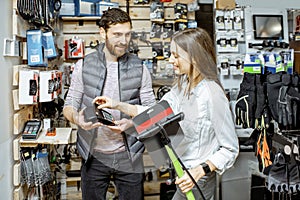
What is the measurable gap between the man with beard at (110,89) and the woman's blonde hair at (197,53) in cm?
27

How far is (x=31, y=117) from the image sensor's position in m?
2.45

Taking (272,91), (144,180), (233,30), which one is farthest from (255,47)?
(144,180)

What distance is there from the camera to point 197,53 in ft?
3.97

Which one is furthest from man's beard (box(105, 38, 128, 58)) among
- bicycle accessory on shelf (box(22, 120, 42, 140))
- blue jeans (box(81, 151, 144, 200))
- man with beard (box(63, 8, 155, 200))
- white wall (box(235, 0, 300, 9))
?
white wall (box(235, 0, 300, 9))

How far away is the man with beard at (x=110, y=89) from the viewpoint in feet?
4.69

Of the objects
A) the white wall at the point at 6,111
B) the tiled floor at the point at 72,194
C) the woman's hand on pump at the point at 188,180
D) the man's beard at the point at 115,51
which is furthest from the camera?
the tiled floor at the point at 72,194

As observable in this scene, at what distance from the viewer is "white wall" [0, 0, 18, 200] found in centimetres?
194

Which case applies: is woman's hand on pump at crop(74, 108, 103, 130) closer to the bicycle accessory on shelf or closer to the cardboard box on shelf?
the bicycle accessory on shelf

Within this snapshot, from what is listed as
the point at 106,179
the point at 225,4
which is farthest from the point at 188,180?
the point at 225,4

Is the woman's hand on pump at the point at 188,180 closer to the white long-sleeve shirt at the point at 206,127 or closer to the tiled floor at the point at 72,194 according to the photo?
the white long-sleeve shirt at the point at 206,127

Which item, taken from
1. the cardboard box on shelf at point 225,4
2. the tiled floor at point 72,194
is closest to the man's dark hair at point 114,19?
the tiled floor at point 72,194

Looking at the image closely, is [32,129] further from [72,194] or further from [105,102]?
[105,102]

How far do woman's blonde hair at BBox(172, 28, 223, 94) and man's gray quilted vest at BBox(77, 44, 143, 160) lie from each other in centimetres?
27

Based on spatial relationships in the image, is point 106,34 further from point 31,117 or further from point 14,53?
point 31,117
